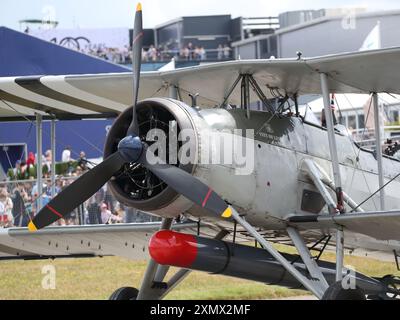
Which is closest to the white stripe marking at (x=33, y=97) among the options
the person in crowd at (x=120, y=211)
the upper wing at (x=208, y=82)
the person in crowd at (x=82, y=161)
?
the upper wing at (x=208, y=82)

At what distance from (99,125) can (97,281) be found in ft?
25.7

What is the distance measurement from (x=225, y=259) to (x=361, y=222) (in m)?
1.48

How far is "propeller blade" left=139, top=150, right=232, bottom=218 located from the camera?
870 centimetres

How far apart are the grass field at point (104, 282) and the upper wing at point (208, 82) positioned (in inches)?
168

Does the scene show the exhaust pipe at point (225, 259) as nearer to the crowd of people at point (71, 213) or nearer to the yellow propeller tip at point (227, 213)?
the yellow propeller tip at point (227, 213)

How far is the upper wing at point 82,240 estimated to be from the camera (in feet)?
37.1

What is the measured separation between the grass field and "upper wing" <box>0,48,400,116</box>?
4.27 meters

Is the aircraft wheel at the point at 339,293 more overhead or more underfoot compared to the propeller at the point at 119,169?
more underfoot

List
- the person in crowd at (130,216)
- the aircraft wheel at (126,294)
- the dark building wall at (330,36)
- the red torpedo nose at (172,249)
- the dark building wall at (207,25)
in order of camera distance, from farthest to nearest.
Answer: the dark building wall at (207,25)
the dark building wall at (330,36)
the person in crowd at (130,216)
the aircraft wheel at (126,294)
the red torpedo nose at (172,249)

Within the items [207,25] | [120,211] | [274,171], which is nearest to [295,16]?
[207,25]

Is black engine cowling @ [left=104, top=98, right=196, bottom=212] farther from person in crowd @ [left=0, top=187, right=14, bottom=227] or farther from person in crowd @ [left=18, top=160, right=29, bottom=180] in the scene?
person in crowd @ [left=18, top=160, right=29, bottom=180]

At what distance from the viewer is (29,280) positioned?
671 inches
